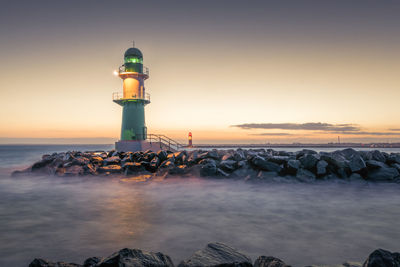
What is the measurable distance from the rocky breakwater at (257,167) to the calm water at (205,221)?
0.67 m

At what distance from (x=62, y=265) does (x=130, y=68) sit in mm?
22793

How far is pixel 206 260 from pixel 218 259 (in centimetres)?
11

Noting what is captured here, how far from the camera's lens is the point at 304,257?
3145 mm

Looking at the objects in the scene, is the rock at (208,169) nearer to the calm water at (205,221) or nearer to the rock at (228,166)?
the rock at (228,166)

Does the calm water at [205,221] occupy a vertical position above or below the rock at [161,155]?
below

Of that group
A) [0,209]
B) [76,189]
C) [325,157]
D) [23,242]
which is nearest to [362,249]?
[23,242]

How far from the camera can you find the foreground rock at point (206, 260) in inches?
83.9

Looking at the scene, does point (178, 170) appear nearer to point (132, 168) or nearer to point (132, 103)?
point (132, 168)

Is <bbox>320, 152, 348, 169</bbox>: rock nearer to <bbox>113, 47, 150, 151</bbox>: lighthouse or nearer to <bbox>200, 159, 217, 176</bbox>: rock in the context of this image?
<bbox>200, 159, 217, 176</bbox>: rock

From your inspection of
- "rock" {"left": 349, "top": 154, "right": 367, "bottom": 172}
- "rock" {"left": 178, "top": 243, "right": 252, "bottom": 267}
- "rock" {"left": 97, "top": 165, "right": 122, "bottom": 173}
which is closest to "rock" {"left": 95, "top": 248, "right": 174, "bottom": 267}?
"rock" {"left": 178, "top": 243, "right": 252, "bottom": 267}

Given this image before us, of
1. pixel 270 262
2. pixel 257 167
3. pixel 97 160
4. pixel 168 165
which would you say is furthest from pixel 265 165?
pixel 97 160

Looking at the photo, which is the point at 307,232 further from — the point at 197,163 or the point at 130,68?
the point at 130,68

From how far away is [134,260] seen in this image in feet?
7.47

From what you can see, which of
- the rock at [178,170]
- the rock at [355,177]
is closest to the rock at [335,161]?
the rock at [355,177]
